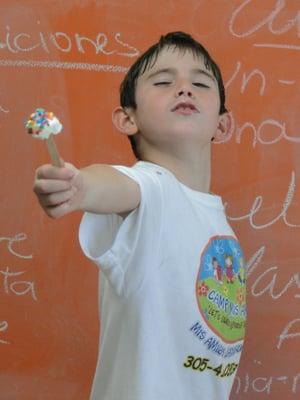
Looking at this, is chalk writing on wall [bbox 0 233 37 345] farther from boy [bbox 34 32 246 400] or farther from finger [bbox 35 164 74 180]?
finger [bbox 35 164 74 180]

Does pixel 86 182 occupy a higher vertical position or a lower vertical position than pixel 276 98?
lower

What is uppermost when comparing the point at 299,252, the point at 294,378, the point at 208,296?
the point at 299,252

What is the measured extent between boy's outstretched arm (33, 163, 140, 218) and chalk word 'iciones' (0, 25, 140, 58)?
60 cm

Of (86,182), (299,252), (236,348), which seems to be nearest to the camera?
(86,182)

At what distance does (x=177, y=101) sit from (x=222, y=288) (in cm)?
27

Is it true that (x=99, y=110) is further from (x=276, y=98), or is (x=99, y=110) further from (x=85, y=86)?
(x=276, y=98)

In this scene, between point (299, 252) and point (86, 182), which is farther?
point (299, 252)

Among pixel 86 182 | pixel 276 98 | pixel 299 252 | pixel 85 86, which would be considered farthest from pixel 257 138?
pixel 86 182

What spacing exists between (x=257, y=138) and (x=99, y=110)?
0.32 metres

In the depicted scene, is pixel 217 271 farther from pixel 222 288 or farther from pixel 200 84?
pixel 200 84

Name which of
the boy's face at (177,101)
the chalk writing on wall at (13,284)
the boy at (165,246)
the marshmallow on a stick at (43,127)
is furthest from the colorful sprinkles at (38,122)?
the chalk writing on wall at (13,284)

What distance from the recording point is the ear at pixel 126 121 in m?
0.89

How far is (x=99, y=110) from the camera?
1.22 metres

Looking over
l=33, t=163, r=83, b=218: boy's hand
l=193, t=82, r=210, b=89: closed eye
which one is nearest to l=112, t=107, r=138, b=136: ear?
l=193, t=82, r=210, b=89: closed eye
